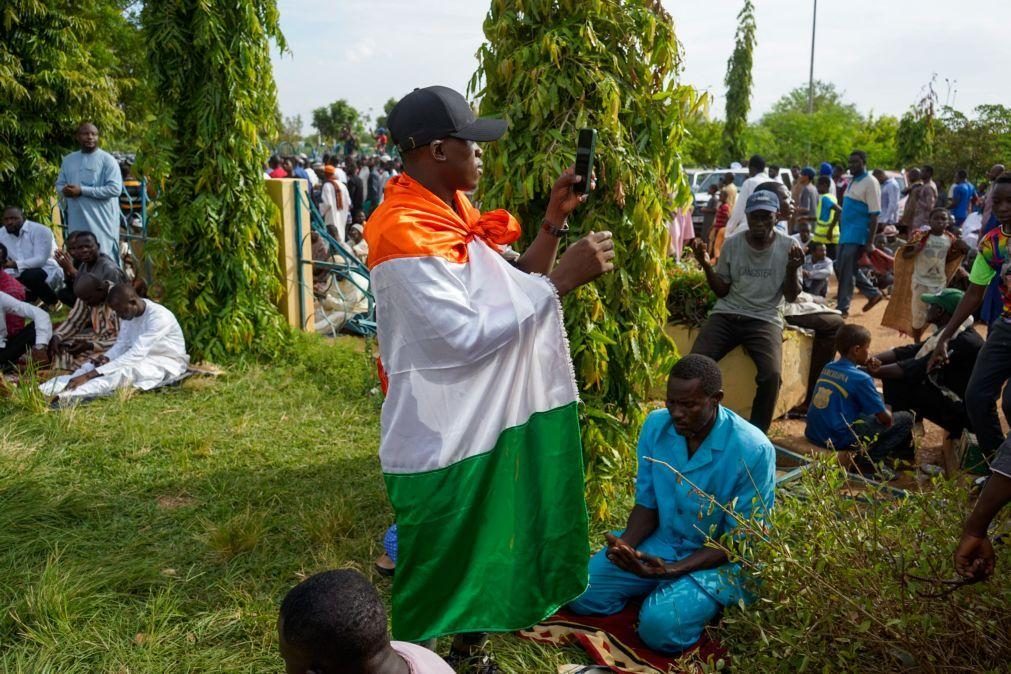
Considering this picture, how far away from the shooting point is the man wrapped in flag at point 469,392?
8.28 ft

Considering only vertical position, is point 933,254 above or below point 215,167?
below

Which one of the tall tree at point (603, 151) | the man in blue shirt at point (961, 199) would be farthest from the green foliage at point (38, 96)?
the man in blue shirt at point (961, 199)

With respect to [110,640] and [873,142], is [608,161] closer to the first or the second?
[110,640]

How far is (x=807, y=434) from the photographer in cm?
565

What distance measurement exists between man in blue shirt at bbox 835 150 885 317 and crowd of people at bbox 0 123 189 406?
713 centimetres

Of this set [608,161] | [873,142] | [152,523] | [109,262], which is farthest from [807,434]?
[873,142]

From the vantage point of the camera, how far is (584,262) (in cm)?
257

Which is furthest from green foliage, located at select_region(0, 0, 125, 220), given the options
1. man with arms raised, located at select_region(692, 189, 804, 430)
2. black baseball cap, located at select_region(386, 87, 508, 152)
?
black baseball cap, located at select_region(386, 87, 508, 152)

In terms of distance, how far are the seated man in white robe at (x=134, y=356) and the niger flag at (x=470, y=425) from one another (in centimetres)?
426

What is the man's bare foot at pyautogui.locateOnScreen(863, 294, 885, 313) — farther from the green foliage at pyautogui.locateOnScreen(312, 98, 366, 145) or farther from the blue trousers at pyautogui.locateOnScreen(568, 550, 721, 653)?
the green foliage at pyautogui.locateOnScreen(312, 98, 366, 145)

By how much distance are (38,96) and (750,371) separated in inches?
320

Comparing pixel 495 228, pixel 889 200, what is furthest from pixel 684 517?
pixel 889 200

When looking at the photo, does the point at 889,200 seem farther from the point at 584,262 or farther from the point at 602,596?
the point at 584,262

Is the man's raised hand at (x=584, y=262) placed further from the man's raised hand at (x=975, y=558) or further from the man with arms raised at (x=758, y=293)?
the man with arms raised at (x=758, y=293)
